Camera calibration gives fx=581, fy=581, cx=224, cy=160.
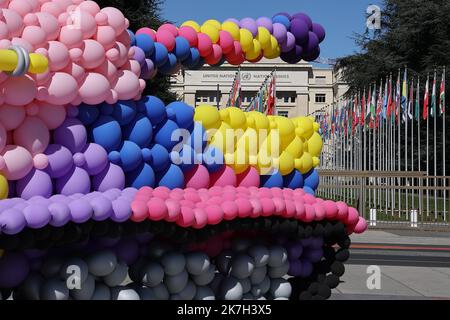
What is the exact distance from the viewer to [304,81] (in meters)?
73.1

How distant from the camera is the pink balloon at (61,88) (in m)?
3.92

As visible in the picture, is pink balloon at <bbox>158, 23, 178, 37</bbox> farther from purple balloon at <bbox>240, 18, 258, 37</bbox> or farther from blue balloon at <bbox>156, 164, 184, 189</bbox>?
blue balloon at <bbox>156, 164, 184, 189</bbox>

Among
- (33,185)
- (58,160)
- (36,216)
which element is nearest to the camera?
(36,216)

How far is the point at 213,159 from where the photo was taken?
15.8ft

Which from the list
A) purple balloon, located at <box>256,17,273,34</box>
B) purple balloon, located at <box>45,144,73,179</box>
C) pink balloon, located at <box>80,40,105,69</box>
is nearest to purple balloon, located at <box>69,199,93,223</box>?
purple balloon, located at <box>45,144,73,179</box>

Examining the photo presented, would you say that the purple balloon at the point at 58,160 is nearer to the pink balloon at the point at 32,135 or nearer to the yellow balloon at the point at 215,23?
the pink balloon at the point at 32,135

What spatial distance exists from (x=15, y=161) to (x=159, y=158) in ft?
3.70

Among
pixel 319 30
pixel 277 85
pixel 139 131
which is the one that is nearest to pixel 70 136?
pixel 139 131

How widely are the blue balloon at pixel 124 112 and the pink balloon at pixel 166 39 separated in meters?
0.76

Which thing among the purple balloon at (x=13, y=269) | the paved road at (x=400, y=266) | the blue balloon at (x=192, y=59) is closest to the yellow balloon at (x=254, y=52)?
the blue balloon at (x=192, y=59)

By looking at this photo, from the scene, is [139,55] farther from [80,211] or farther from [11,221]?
[11,221]

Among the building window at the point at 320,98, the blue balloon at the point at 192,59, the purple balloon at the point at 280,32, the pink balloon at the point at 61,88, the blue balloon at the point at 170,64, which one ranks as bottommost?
the pink balloon at the point at 61,88

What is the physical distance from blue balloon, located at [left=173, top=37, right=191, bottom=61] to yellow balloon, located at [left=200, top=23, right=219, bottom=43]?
0.94 ft

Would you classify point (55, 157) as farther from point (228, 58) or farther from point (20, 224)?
point (228, 58)
